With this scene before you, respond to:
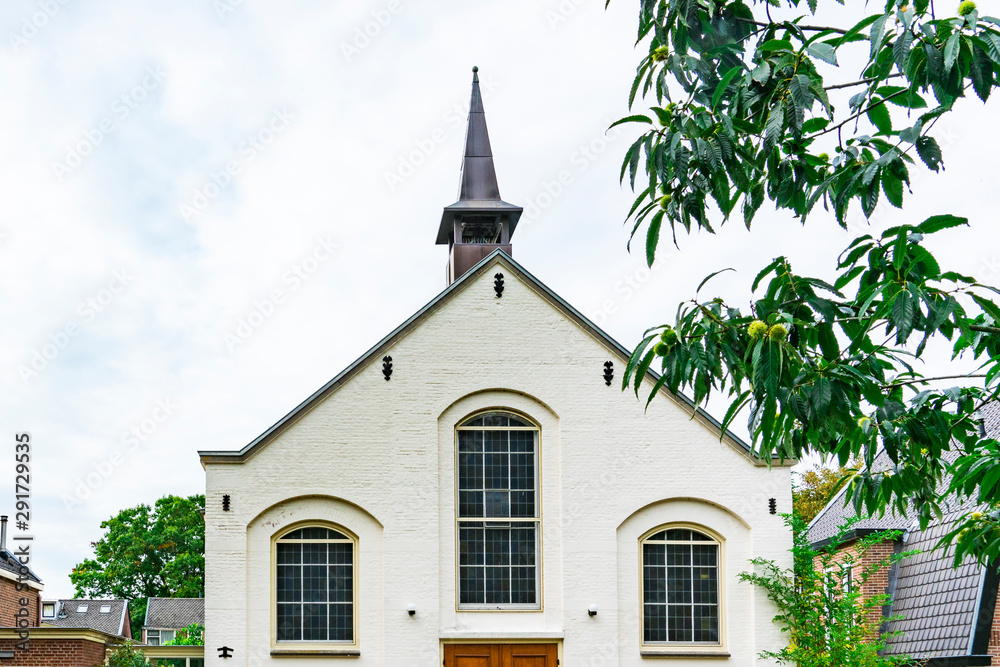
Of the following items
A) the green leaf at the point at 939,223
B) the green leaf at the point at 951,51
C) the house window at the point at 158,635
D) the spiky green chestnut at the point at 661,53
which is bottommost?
the house window at the point at 158,635

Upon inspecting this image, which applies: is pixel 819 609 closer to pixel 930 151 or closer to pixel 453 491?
pixel 453 491

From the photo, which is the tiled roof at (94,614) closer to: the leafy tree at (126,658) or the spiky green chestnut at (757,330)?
the leafy tree at (126,658)

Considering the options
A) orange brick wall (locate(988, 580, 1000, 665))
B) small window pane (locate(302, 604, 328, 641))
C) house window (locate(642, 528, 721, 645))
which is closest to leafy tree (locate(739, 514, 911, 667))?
house window (locate(642, 528, 721, 645))

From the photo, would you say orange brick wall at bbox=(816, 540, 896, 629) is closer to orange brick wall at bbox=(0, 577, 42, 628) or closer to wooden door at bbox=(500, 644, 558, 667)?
wooden door at bbox=(500, 644, 558, 667)

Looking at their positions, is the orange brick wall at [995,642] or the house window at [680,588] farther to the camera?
the house window at [680,588]

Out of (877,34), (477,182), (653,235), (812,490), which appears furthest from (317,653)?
(812,490)

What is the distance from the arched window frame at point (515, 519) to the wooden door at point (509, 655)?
20.8 inches

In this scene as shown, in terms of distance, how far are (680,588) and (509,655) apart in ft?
8.96

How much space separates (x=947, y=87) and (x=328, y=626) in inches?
551

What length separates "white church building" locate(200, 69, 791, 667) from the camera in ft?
51.0

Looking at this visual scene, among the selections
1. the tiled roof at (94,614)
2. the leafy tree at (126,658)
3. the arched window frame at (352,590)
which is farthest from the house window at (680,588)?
the tiled roof at (94,614)

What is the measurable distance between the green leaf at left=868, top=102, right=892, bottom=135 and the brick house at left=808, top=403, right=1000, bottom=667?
10412mm

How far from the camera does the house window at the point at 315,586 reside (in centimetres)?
1555

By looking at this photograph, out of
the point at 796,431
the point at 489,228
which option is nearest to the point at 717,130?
the point at 796,431
